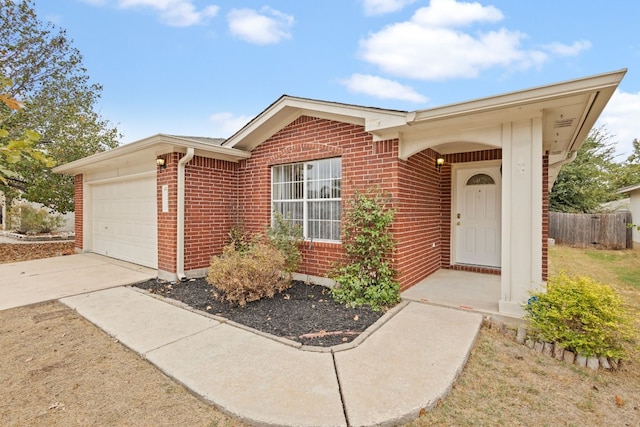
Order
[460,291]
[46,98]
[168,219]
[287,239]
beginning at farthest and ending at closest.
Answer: [46,98], [168,219], [287,239], [460,291]

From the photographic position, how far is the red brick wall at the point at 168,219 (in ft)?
19.6

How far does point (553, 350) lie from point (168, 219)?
21.2 feet

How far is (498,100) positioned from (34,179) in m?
13.4

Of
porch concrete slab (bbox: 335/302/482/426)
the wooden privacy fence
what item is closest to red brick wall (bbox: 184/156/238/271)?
porch concrete slab (bbox: 335/302/482/426)

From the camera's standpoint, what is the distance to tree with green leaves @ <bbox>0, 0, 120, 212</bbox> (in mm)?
9242

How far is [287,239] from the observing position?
5.79 m

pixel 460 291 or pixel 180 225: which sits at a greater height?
pixel 180 225

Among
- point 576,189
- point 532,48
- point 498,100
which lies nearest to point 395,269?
point 498,100

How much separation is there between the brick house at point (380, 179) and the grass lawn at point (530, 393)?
990 mm

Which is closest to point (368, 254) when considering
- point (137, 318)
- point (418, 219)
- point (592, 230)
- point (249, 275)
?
point (418, 219)

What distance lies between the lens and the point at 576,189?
1582 centimetres

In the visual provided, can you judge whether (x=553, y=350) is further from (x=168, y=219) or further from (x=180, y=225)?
(x=168, y=219)

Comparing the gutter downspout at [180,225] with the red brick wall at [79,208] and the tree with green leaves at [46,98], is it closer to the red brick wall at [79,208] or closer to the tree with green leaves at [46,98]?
the red brick wall at [79,208]

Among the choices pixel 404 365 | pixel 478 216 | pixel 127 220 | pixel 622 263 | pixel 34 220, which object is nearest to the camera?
pixel 404 365
